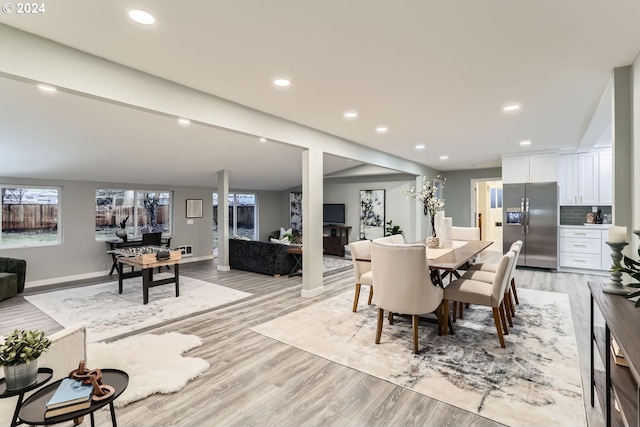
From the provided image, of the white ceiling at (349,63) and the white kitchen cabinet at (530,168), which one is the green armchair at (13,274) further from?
the white kitchen cabinet at (530,168)

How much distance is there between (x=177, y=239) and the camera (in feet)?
26.0

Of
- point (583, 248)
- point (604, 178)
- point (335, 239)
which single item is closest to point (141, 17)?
point (335, 239)

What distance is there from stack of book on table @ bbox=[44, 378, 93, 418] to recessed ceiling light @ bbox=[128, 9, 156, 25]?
6.67ft

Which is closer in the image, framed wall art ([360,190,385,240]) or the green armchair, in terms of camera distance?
the green armchair

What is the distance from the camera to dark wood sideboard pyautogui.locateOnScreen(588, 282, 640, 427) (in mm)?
1278

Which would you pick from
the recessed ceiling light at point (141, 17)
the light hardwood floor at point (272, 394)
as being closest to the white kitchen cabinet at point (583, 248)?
the light hardwood floor at point (272, 394)

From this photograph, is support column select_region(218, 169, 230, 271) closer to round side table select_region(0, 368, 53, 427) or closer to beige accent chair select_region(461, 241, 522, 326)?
beige accent chair select_region(461, 241, 522, 326)

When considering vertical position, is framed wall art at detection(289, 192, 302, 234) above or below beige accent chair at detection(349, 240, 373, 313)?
above

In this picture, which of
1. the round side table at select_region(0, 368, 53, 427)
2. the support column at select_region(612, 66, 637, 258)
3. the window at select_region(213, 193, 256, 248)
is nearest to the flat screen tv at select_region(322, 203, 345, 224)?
the window at select_region(213, 193, 256, 248)

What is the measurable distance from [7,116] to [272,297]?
12.4ft

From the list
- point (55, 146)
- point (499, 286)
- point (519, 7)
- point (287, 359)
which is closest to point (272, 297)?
point (287, 359)

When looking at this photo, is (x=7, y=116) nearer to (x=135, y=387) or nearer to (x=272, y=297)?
(x=135, y=387)

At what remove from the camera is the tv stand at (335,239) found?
9.12 metres

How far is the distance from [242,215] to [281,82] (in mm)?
7221
